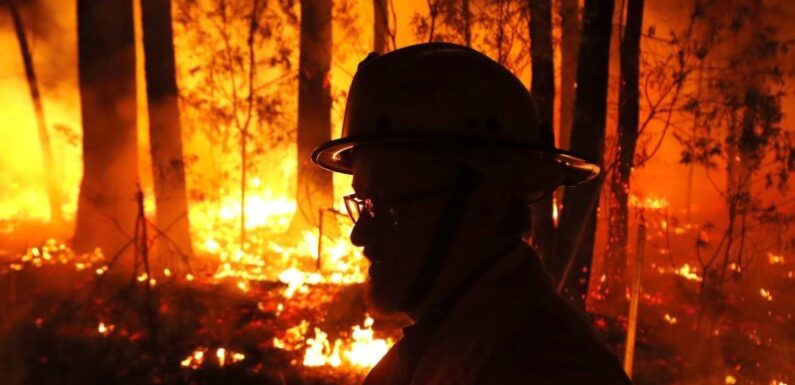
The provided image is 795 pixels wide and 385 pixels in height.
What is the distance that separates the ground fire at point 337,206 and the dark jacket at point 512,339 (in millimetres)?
3724

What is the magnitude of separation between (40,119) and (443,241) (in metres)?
16.8

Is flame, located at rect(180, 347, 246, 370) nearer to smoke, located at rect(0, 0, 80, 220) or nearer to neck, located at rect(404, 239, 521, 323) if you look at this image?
Answer: neck, located at rect(404, 239, 521, 323)

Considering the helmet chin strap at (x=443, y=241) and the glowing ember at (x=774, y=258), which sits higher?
the helmet chin strap at (x=443, y=241)

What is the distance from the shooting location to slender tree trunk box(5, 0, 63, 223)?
14.5 metres

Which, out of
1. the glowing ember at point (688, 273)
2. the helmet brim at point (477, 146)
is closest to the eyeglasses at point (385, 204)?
the helmet brim at point (477, 146)

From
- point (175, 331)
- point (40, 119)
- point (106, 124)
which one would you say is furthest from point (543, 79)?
point (40, 119)

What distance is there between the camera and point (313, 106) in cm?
1179

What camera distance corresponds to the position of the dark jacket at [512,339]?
1268mm

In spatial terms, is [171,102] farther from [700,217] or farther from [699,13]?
[700,217]

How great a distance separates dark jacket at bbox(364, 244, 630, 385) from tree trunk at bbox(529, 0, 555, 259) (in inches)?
249

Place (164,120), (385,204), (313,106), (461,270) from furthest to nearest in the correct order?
1. (313,106)
2. (164,120)
3. (385,204)
4. (461,270)

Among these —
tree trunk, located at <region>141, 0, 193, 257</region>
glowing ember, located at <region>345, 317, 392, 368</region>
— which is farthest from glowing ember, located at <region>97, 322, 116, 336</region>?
tree trunk, located at <region>141, 0, 193, 257</region>

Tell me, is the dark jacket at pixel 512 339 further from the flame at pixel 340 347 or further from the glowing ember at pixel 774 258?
the glowing ember at pixel 774 258

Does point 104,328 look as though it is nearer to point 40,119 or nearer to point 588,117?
point 588,117
